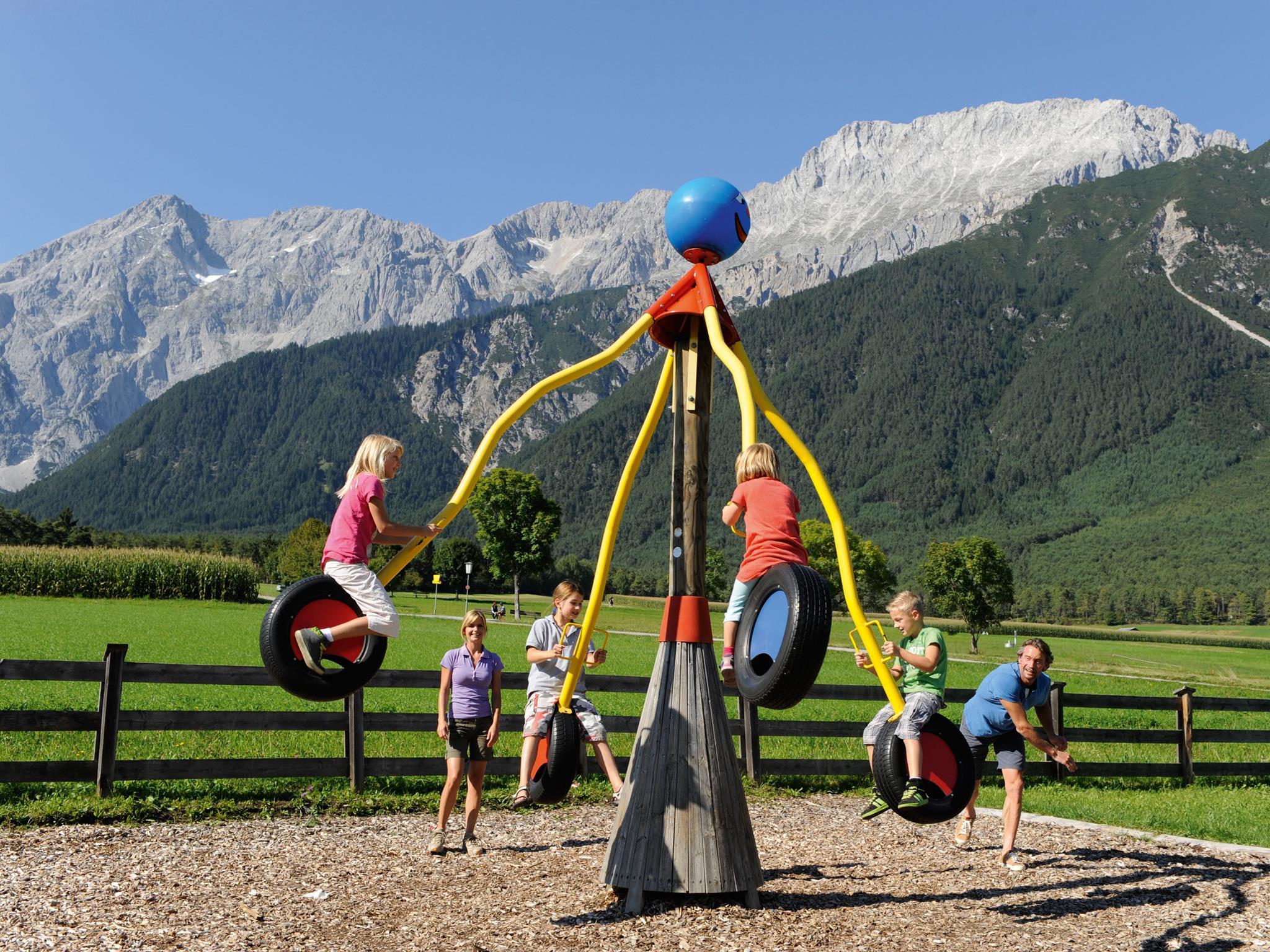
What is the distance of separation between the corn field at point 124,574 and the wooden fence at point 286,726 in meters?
45.5

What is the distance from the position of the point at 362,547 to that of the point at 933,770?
3.57 meters

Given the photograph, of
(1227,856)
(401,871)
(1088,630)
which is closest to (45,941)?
(401,871)

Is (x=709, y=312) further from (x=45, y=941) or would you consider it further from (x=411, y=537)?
(x=45, y=941)

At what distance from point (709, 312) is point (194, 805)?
23.0 ft

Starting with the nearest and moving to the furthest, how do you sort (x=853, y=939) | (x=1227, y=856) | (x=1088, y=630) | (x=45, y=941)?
(x=45, y=941)
(x=853, y=939)
(x=1227, y=856)
(x=1088, y=630)

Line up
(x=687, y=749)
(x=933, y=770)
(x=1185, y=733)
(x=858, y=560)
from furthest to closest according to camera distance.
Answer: (x=858, y=560), (x=1185, y=733), (x=687, y=749), (x=933, y=770)

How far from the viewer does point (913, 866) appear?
8.35m

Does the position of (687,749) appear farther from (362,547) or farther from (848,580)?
(362,547)

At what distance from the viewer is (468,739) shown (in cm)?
847

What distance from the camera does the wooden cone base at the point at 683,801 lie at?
6.54 metres

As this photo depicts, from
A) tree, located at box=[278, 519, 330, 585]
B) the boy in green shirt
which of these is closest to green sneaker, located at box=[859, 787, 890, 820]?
the boy in green shirt

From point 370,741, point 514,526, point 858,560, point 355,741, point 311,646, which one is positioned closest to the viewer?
point 311,646

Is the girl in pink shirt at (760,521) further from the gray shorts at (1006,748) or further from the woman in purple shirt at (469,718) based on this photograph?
the gray shorts at (1006,748)

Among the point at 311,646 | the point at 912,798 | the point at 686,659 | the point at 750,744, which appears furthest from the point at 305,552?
the point at 912,798
